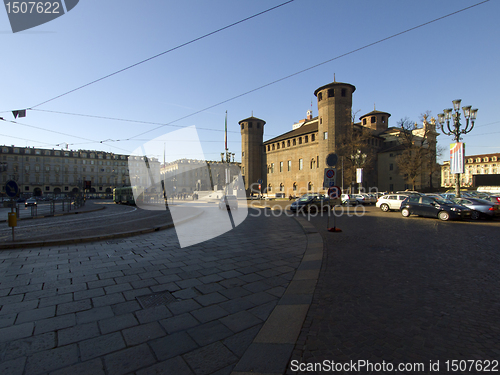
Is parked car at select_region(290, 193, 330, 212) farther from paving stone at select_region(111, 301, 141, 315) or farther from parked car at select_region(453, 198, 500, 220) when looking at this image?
paving stone at select_region(111, 301, 141, 315)

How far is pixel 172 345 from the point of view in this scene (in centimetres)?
277

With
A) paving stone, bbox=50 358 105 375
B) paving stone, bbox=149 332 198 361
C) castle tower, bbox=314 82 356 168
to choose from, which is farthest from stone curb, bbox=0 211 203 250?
castle tower, bbox=314 82 356 168

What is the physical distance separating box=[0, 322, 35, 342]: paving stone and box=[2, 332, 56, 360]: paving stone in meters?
0.11

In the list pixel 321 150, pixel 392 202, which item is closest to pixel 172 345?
pixel 392 202

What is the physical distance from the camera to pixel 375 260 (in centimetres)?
604

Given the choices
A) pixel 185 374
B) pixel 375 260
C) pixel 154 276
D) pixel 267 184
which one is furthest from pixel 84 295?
pixel 267 184

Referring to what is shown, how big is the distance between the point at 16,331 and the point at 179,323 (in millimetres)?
1868

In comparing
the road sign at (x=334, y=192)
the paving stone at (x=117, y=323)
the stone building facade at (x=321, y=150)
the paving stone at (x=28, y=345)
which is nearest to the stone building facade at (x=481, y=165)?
the stone building facade at (x=321, y=150)

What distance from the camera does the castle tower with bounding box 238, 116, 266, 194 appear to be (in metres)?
67.6

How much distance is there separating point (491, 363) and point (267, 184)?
6683 centimetres

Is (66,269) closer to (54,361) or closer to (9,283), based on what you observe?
(9,283)

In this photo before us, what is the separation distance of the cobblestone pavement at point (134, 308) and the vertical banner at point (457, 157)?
18.6m

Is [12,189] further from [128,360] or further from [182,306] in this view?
[128,360]

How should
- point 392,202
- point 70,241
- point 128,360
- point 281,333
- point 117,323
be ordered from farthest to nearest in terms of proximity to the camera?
point 392,202 → point 70,241 → point 117,323 → point 281,333 → point 128,360
